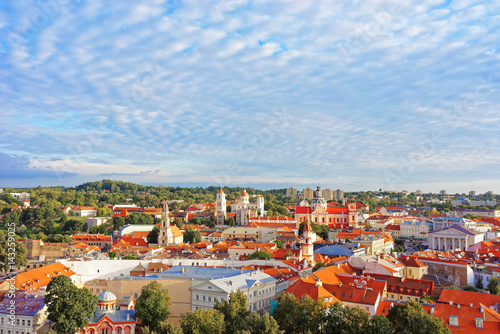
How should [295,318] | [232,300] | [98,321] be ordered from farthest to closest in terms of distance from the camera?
[98,321] < [232,300] < [295,318]

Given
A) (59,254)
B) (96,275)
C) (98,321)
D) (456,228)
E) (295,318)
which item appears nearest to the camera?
(295,318)

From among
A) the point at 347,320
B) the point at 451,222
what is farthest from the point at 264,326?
the point at 451,222

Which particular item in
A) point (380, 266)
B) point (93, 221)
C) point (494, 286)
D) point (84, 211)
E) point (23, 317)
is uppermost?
point (84, 211)

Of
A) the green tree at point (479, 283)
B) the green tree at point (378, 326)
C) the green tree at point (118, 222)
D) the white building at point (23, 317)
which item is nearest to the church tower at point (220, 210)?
the green tree at point (118, 222)

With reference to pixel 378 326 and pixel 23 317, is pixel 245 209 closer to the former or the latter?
pixel 23 317

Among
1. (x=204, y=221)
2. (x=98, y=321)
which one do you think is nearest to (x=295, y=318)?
(x=98, y=321)

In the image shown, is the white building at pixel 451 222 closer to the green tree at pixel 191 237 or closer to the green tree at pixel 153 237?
the green tree at pixel 191 237

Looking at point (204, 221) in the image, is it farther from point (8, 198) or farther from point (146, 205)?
point (8, 198)
